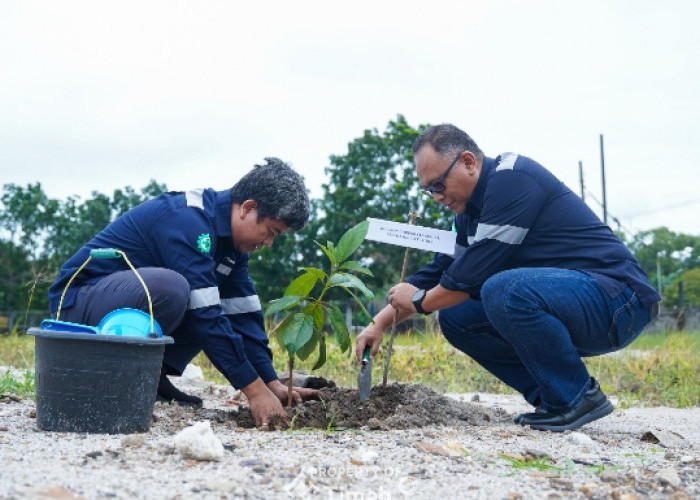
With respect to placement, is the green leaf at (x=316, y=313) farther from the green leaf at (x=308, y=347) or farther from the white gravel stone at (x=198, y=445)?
the white gravel stone at (x=198, y=445)

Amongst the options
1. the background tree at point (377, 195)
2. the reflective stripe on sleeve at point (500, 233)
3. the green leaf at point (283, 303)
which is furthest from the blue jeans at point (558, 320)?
the background tree at point (377, 195)

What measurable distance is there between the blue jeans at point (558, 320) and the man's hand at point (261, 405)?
0.95 metres

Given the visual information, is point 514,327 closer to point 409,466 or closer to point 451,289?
point 451,289

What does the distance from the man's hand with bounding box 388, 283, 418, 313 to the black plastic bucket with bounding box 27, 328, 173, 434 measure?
113 cm

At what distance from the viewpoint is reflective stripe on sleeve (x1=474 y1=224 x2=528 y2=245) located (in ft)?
10.3

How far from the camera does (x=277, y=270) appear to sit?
24.0 meters

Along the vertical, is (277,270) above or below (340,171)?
below

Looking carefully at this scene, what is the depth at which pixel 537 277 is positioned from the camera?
3092 millimetres

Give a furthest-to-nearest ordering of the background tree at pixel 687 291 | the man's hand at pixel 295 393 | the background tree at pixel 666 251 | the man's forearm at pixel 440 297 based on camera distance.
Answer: the background tree at pixel 666 251, the background tree at pixel 687 291, the man's hand at pixel 295 393, the man's forearm at pixel 440 297

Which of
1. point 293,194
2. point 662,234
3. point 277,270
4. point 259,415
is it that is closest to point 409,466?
point 259,415

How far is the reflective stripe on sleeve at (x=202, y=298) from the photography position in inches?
115

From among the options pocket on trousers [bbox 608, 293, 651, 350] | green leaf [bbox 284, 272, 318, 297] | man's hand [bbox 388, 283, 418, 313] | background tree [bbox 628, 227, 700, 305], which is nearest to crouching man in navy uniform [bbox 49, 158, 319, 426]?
green leaf [bbox 284, 272, 318, 297]

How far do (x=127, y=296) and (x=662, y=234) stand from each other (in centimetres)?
4964

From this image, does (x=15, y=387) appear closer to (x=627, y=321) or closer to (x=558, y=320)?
(x=558, y=320)
